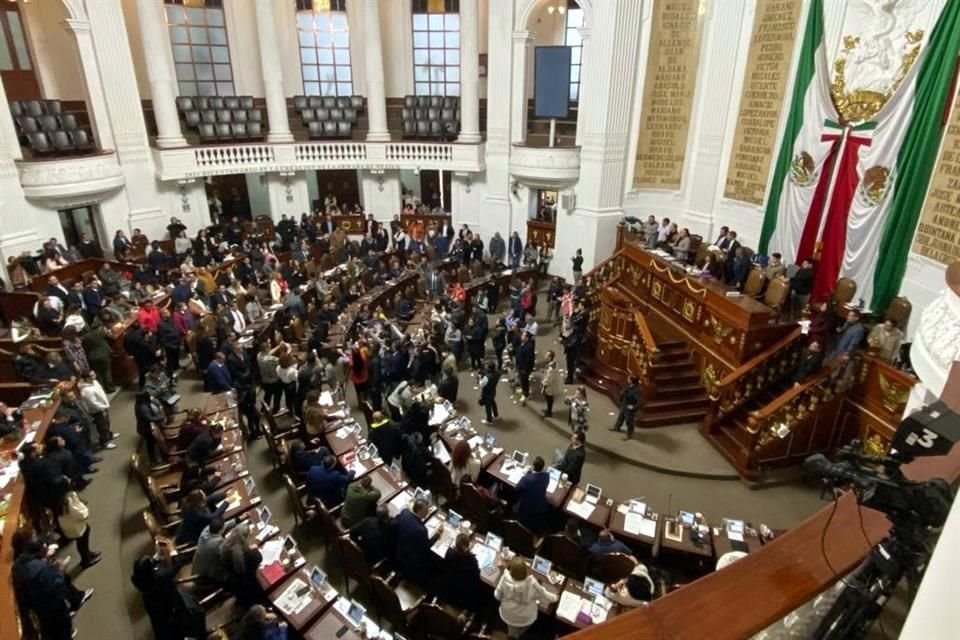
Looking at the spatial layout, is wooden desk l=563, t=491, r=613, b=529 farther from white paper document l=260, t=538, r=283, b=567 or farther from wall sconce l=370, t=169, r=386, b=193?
wall sconce l=370, t=169, r=386, b=193

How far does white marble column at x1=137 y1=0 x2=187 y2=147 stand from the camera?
1616cm

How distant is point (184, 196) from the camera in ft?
58.9

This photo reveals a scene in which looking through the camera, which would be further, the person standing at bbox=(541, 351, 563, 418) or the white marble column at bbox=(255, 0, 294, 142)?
the white marble column at bbox=(255, 0, 294, 142)

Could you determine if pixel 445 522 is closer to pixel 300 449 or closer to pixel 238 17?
pixel 300 449

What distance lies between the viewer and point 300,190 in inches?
786

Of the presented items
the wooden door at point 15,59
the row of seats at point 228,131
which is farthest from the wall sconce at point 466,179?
the wooden door at point 15,59

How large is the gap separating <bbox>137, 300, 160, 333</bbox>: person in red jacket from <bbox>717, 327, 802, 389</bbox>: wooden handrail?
10.4m

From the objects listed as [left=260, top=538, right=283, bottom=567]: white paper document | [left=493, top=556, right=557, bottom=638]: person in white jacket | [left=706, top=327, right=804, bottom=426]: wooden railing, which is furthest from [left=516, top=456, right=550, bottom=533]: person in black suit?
[left=706, top=327, right=804, bottom=426]: wooden railing

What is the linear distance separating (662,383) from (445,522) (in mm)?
5666

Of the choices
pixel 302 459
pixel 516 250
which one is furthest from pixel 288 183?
pixel 302 459

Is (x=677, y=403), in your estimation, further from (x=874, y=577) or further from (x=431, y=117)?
(x=431, y=117)

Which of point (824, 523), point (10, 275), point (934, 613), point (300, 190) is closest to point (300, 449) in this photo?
point (824, 523)

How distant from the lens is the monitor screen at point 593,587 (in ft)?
19.3

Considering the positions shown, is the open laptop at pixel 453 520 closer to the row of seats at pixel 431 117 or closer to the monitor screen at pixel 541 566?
the monitor screen at pixel 541 566
